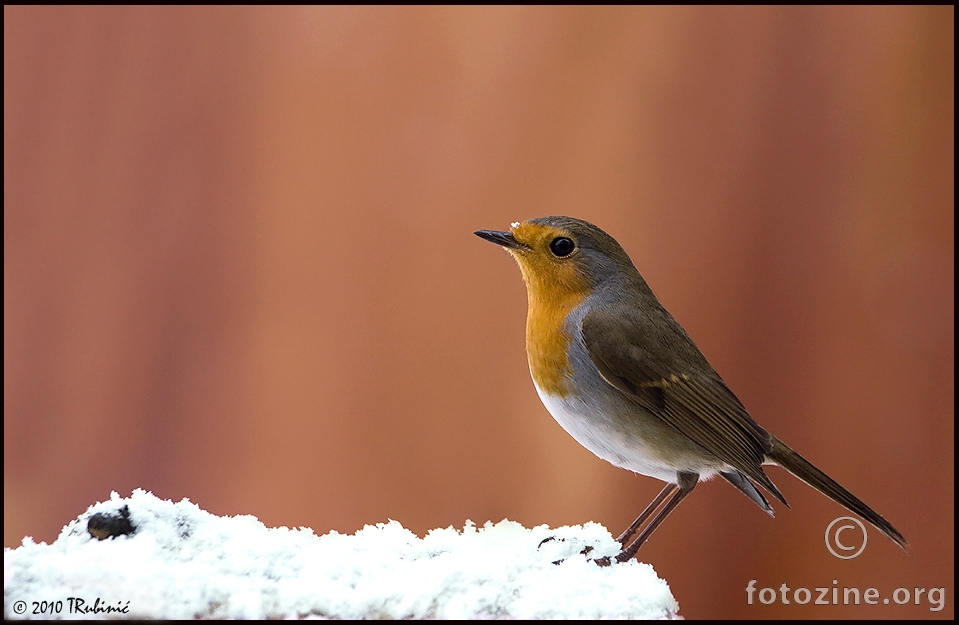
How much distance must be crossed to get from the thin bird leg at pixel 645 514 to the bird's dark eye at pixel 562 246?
0.57 m

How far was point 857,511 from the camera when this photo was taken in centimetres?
168

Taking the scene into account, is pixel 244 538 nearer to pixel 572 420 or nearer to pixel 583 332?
pixel 572 420

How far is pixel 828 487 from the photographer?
1693 millimetres

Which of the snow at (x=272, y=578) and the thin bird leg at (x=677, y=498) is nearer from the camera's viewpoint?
the snow at (x=272, y=578)

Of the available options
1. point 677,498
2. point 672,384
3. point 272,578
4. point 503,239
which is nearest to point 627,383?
point 672,384

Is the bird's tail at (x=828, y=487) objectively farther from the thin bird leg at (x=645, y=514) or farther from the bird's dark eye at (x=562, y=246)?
the bird's dark eye at (x=562, y=246)

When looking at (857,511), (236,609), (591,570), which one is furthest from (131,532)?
(857,511)

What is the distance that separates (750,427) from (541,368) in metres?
0.49

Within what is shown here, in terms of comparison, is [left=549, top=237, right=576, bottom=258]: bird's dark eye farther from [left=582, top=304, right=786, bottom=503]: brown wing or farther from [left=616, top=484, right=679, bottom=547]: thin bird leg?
[left=616, top=484, right=679, bottom=547]: thin bird leg

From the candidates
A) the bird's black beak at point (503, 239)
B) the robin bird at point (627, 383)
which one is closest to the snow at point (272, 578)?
the robin bird at point (627, 383)

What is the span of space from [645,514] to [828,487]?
39 centimetres

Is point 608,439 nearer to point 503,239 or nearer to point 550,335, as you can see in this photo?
point 550,335

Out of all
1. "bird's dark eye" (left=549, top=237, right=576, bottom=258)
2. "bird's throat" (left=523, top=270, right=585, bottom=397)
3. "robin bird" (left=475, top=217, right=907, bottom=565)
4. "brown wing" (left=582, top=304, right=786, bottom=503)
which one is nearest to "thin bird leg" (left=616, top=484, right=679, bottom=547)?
"robin bird" (left=475, top=217, right=907, bottom=565)

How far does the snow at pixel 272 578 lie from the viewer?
1.14 metres
